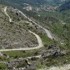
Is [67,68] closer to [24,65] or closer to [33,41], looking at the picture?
[24,65]

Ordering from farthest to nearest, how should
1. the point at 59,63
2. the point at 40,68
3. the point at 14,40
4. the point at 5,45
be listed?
the point at 14,40, the point at 5,45, the point at 59,63, the point at 40,68

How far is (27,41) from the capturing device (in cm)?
14562

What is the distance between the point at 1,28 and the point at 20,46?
42.1 m

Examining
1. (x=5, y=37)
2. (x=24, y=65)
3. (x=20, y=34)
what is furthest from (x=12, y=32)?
(x=24, y=65)

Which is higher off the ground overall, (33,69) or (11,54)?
(33,69)

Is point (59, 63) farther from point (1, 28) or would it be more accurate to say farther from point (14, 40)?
point (1, 28)

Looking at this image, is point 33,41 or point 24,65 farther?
point 33,41

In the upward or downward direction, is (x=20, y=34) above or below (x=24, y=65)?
below

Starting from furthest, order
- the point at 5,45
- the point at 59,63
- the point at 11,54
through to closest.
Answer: the point at 5,45 < the point at 11,54 < the point at 59,63

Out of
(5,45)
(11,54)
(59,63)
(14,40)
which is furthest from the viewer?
(14,40)

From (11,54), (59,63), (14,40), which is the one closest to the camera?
(59,63)

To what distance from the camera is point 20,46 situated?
13288 centimetres

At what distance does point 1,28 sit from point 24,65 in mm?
96759

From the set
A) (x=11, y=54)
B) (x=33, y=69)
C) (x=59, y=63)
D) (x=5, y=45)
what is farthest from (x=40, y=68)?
(x=5, y=45)
